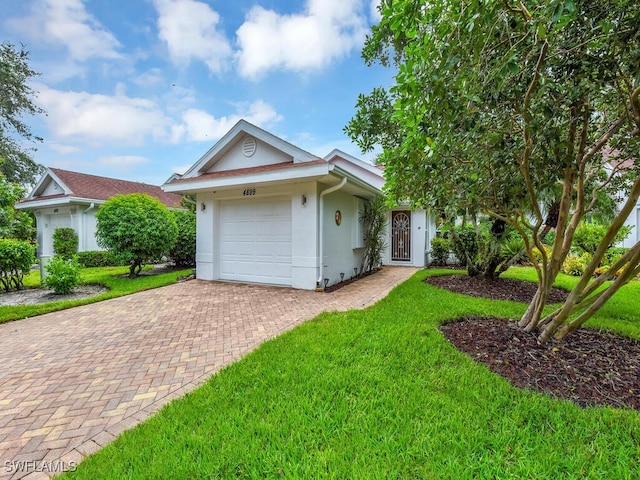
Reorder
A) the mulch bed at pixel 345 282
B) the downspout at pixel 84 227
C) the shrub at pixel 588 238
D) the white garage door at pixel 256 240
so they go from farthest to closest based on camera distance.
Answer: the downspout at pixel 84 227 < the shrub at pixel 588 238 < the white garage door at pixel 256 240 < the mulch bed at pixel 345 282

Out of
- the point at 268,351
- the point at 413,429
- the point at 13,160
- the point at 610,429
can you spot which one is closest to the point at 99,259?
the point at 13,160

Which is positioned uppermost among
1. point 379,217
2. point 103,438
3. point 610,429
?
point 379,217

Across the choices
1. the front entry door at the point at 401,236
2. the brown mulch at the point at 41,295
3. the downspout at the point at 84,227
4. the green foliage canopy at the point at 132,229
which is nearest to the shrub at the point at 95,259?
the downspout at the point at 84,227

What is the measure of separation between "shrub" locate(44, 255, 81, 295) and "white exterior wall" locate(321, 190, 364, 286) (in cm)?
699

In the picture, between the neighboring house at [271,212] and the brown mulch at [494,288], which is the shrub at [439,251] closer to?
the brown mulch at [494,288]

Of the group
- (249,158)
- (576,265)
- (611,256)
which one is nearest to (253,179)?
(249,158)

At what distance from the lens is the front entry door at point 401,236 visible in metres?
13.4

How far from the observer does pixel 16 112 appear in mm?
19750

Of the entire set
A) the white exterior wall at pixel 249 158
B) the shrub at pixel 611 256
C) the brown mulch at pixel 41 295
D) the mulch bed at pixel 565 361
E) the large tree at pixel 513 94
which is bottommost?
the brown mulch at pixel 41 295

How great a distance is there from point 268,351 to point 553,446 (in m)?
2.95

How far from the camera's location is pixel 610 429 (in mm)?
2316

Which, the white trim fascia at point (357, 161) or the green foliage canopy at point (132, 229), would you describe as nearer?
the green foliage canopy at point (132, 229)

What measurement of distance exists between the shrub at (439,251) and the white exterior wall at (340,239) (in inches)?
179

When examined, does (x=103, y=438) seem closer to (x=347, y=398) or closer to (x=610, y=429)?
(x=347, y=398)
